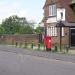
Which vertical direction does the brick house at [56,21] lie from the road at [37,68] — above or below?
above

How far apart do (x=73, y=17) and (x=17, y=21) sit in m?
73.6

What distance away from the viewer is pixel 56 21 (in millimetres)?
58031

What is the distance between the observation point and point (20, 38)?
67.3 meters

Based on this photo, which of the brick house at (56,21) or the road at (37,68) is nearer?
the road at (37,68)

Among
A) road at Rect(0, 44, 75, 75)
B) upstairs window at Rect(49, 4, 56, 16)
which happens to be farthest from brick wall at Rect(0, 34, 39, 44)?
road at Rect(0, 44, 75, 75)

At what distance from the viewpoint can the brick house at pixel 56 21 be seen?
54.5 meters

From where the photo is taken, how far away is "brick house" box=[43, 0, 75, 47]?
54472mm

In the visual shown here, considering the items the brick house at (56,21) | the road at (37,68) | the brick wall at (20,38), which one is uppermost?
the brick house at (56,21)

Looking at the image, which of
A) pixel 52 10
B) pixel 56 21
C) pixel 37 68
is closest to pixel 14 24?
pixel 52 10

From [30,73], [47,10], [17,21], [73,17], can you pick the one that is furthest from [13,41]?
[17,21]

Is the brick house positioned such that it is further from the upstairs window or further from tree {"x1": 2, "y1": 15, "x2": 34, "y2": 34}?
tree {"x1": 2, "y1": 15, "x2": 34, "y2": 34}

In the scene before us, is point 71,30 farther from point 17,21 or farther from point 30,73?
point 17,21

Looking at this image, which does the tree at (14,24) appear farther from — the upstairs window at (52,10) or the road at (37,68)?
the road at (37,68)

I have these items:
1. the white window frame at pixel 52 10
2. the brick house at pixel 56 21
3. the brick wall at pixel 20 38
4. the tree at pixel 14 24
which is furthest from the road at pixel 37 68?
the tree at pixel 14 24
